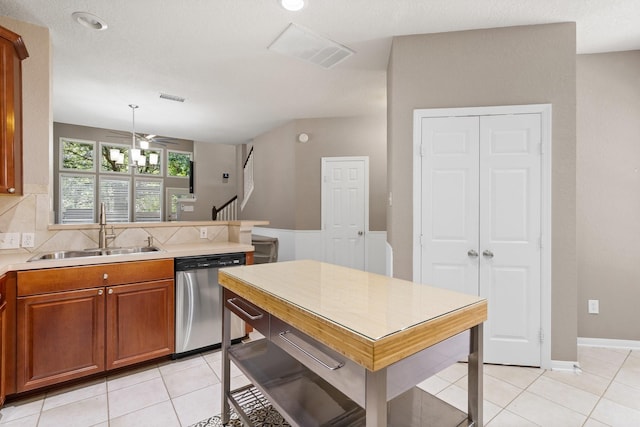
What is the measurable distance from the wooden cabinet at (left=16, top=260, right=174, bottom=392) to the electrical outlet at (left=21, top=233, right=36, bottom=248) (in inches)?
22.1

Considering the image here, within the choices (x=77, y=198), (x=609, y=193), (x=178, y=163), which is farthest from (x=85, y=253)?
(x=178, y=163)

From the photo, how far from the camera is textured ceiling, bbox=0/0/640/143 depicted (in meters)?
2.32

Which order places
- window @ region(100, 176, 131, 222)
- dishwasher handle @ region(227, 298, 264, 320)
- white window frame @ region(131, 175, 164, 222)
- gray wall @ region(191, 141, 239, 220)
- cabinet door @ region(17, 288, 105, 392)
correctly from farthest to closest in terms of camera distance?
gray wall @ region(191, 141, 239, 220), white window frame @ region(131, 175, 164, 222), window @ region(100, 176, 131, 222), cabinet door @ region(17, 288, 105, 392), dishwasher handle @ region(227, 298, 264, 320)

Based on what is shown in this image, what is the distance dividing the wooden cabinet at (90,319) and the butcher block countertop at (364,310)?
47.4 inches

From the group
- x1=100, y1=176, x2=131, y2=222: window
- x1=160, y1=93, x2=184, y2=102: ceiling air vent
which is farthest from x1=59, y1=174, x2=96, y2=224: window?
x1=160, y1=93, x2=184, y2=102: ceiling air vent

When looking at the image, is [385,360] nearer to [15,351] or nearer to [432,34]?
[15,351]

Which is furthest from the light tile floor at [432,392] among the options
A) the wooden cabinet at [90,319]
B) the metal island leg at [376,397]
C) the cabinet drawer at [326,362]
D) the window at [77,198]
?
the window at [77,198]

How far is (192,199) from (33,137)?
5731 millimetres

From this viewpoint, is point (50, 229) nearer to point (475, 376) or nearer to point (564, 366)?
point (475, 376)

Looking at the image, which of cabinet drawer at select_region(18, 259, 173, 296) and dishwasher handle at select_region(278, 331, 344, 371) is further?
cabinet drawer at select_region(18, 259, 173, 296)

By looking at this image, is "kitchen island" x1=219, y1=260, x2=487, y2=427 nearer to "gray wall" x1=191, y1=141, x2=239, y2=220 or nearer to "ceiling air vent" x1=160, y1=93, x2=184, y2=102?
"ceiling air vent" x1=160, y1=93, x2=184, y2=102

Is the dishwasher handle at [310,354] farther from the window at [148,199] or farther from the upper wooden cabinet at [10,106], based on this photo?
the window at [148,199]

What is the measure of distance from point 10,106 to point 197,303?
194 centimetres

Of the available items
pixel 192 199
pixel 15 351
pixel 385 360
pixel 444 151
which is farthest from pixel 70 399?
pixel 192 199
